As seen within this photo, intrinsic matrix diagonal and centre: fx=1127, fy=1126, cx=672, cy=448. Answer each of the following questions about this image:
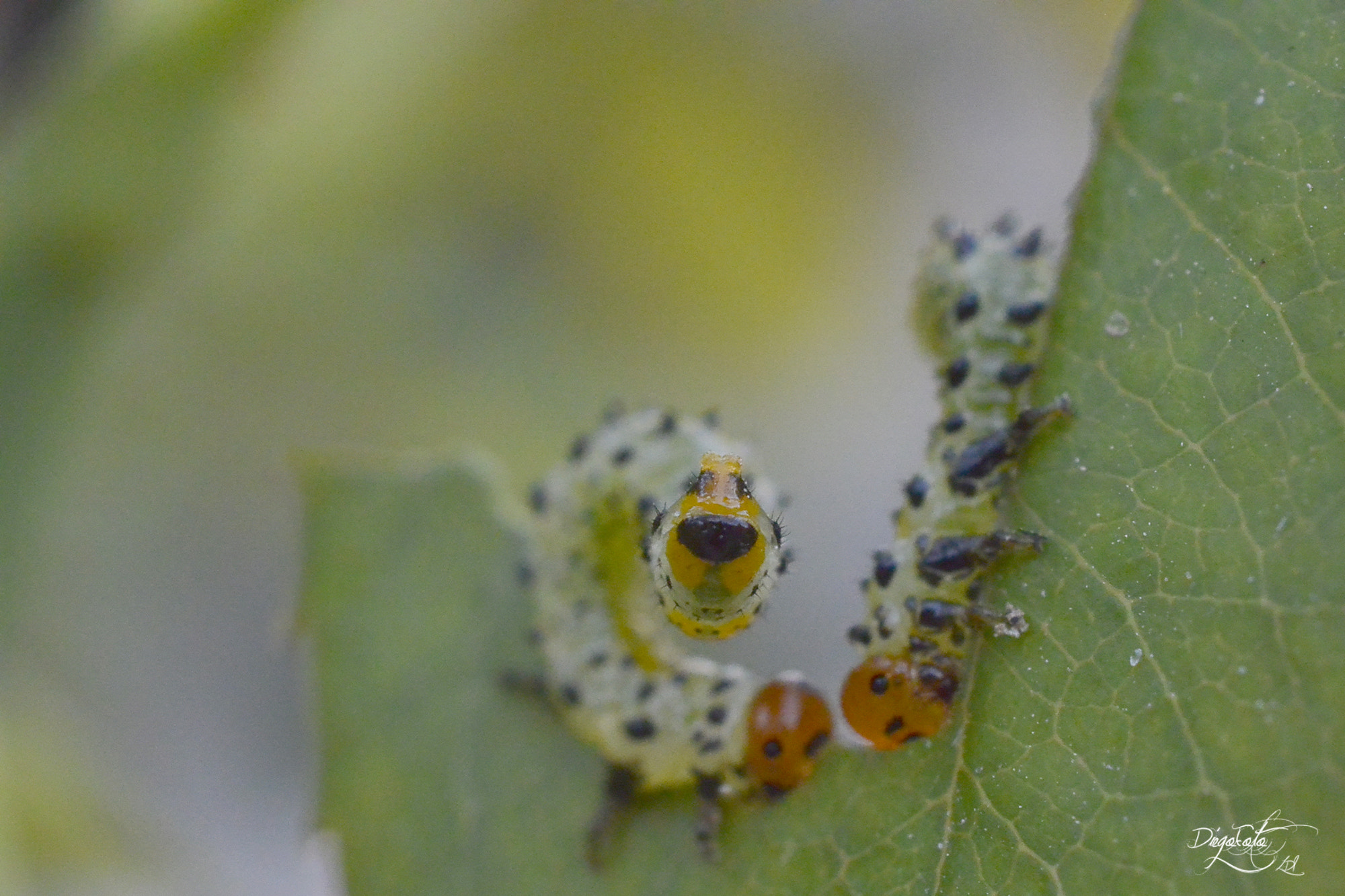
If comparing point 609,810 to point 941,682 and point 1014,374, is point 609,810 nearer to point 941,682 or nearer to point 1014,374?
point 941,682

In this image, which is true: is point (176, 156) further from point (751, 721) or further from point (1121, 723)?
point (1121, 723)

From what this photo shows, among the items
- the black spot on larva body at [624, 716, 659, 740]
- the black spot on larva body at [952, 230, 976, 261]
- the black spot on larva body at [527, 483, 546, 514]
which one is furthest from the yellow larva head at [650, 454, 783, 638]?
the black spot on larva body at [527, 483, 546, 514]

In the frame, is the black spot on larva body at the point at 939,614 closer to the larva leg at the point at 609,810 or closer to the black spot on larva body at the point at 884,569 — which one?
the black spot on larva body at the point at 884,569

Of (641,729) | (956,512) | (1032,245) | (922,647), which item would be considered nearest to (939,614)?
(922,647)

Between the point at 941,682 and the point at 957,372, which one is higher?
the point at 957,372

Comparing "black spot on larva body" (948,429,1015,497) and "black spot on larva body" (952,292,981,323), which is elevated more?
"black spot on larva body" (952,292,981,323)

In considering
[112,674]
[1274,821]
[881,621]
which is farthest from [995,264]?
[112,674]

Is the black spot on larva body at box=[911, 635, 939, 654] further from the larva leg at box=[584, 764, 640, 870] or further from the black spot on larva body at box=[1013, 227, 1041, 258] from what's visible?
the black spot on larva body at box=[1013, 227, 1041, 258]
